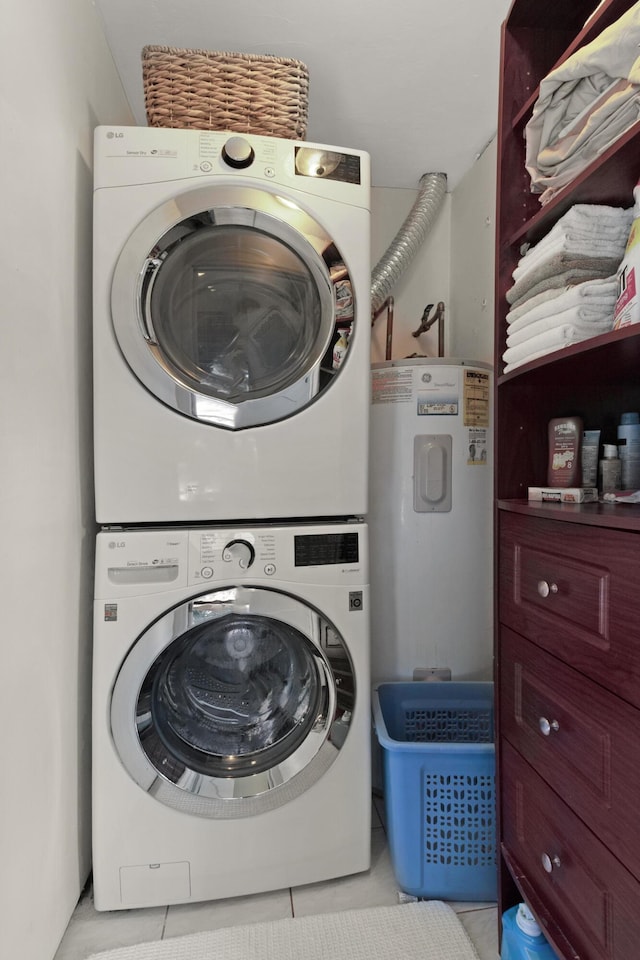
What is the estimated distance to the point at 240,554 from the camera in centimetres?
122

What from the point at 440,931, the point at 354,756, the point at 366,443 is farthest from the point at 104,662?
the point at 440,931

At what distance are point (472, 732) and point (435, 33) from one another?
1886 millimetres

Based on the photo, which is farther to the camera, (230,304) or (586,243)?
(230,304)

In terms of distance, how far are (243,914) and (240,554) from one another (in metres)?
0.81

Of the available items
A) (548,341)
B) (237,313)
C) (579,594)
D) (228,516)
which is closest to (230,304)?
(237,313)

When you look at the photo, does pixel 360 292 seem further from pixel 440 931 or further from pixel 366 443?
pixel 440 931

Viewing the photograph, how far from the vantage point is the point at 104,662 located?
117cm

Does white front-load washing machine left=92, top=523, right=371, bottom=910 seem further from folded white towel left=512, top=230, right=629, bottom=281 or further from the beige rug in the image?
folded white towel left=512, top=230, right=629, bottom=281

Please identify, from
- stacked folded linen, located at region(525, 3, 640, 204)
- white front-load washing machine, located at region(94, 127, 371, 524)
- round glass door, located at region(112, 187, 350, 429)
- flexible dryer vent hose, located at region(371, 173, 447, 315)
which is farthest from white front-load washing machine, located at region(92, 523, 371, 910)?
flexible dryer vent hose, located at region(371, 173, 447, 315)

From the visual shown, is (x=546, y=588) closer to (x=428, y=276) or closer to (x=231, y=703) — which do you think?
(x=231, y=703)

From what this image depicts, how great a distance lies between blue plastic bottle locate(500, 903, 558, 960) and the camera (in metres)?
0.94

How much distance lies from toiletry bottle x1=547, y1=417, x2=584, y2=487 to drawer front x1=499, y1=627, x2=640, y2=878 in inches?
12.4

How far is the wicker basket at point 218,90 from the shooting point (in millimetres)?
1305

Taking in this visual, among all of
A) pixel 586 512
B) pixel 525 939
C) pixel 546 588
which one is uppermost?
pixel 586 512
